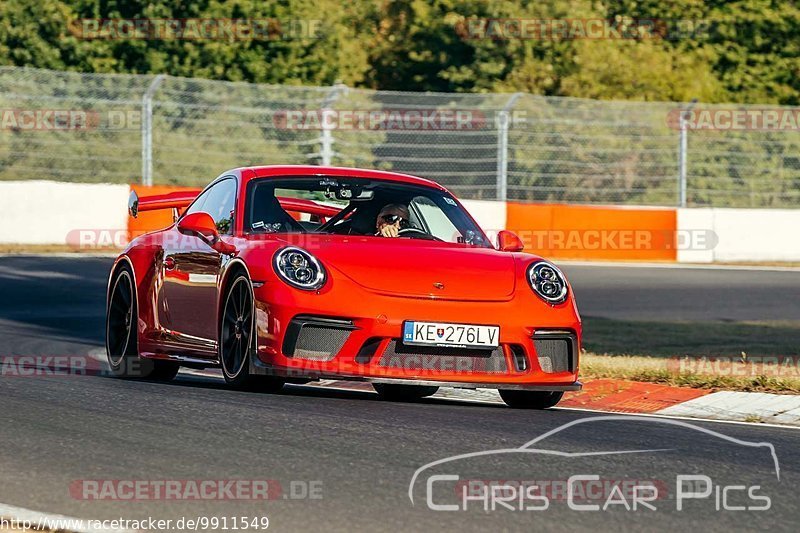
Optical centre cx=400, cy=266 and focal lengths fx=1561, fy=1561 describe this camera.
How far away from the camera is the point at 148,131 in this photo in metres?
25.9

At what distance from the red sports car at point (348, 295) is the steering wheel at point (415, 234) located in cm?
1

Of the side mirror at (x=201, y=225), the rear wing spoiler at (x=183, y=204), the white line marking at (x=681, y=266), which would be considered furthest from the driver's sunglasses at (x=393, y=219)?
the white line marking at (x=681, y=266)

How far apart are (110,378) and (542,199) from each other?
1908 centimetres

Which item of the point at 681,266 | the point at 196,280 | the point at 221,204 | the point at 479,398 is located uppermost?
the point at 221,204

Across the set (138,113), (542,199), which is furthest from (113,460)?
(542,199)

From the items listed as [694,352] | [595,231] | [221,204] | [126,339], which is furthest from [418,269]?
[595,231]

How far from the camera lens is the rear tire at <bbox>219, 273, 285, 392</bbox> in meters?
8.41

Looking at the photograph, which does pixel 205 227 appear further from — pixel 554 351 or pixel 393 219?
pixel 554 351

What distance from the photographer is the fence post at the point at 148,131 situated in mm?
25656

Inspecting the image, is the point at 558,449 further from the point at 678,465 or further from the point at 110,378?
the point at 110,378

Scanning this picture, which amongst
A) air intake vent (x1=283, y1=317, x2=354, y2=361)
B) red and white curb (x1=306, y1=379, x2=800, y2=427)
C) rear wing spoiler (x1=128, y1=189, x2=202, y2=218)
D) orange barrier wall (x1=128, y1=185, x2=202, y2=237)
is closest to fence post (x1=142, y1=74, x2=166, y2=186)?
orange barrier wall (x1=128, y1=185, x2=202, y2=237)

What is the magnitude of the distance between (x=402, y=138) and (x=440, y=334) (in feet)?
64.6

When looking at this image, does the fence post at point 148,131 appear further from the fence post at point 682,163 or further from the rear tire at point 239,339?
the rear tire at point 239,339

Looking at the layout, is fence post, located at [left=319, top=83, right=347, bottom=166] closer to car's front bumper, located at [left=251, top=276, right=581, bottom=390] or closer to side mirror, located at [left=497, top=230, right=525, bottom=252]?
side mirror, located at [left=497, top=230, right=525, bottom=252]
